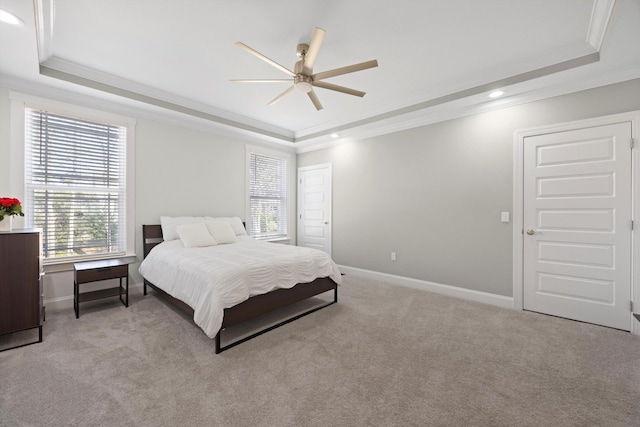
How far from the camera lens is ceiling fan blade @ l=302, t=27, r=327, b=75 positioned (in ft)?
6.53

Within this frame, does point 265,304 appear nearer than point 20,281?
No

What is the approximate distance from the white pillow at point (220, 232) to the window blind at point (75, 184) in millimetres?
1100

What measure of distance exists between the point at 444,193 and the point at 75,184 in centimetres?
477

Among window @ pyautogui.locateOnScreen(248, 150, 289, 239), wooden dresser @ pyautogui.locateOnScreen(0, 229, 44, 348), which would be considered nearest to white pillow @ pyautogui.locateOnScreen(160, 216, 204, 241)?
window @ pyautogui.locateOnScreen(248, 150, 289, 239)

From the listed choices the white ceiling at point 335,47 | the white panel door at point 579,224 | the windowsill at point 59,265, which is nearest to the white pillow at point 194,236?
the windowsill at point 59,265

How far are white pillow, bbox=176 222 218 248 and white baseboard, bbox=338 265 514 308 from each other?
8.19 ft

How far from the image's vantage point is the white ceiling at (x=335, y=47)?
2.08 m

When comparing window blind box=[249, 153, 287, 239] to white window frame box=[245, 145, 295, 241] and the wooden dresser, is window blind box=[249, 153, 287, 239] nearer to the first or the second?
white window frame box=[245, 145, 295, 241]

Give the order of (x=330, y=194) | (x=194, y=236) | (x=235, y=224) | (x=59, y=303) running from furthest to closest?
(x=330, y=194) → (x=235, y=224) → (x=194, y=236) → (x=59, y=303)

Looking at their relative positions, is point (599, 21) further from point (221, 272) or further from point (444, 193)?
point (221, 272)

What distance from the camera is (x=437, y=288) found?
3814mm

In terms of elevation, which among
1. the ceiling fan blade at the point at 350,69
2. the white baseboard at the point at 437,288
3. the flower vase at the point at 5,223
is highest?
the ceiling fan blade at the point at 350,69

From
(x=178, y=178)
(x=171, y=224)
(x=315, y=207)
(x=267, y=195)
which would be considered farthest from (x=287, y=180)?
(x=171, y=224)

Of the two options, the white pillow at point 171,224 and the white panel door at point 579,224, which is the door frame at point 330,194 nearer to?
the white pillow at point 171,224
